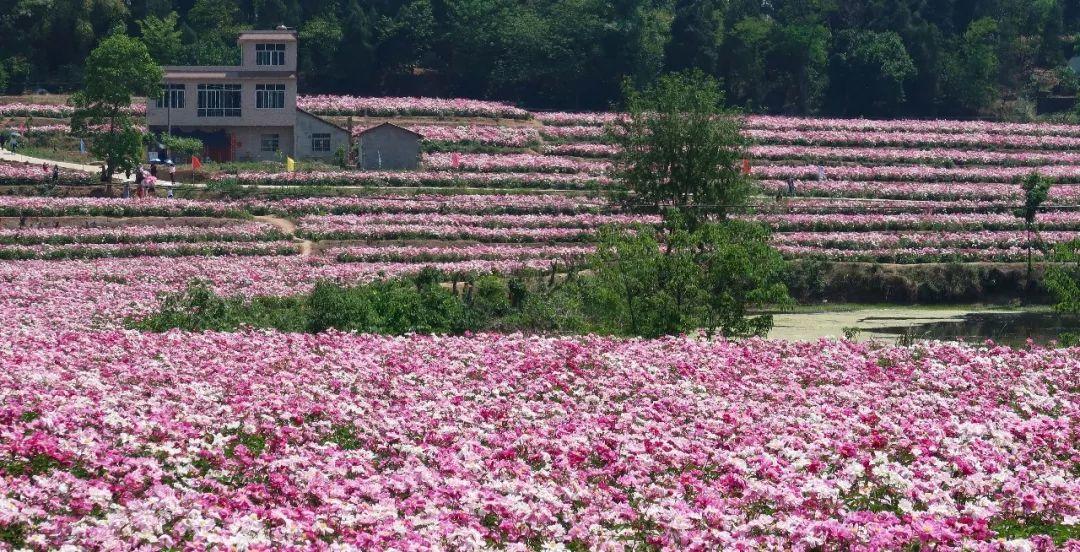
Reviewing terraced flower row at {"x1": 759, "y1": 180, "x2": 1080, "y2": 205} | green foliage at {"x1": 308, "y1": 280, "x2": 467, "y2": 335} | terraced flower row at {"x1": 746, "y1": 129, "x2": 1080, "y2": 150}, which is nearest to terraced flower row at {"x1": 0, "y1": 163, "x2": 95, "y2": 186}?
terraced flower row at {"x1": 759, "y1": 180, "x2": 1080, "y2": 205}

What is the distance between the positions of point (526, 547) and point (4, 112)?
7733 centimetres

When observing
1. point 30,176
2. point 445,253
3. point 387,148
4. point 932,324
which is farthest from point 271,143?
point 932,324

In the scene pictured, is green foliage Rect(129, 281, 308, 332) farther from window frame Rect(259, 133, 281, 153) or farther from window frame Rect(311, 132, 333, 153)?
window frame Rect(259, 133, 281, 153)

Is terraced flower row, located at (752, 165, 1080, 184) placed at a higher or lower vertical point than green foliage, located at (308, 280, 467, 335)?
higher

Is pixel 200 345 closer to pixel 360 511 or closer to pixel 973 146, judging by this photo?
pixel 360 511

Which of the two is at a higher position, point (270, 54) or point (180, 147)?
point (270, 54)

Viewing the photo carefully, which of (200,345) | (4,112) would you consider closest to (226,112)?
(4,112)

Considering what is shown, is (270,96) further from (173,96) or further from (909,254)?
(909,254)

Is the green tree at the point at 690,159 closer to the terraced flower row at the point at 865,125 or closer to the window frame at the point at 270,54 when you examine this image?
the terraced flower row at the point at 865,125

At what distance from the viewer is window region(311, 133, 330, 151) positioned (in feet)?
263

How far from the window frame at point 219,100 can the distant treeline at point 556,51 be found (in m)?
15.2

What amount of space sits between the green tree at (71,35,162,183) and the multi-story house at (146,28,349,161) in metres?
8.31

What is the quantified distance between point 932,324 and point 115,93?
40.8m

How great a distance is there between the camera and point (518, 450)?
49.1 ft
